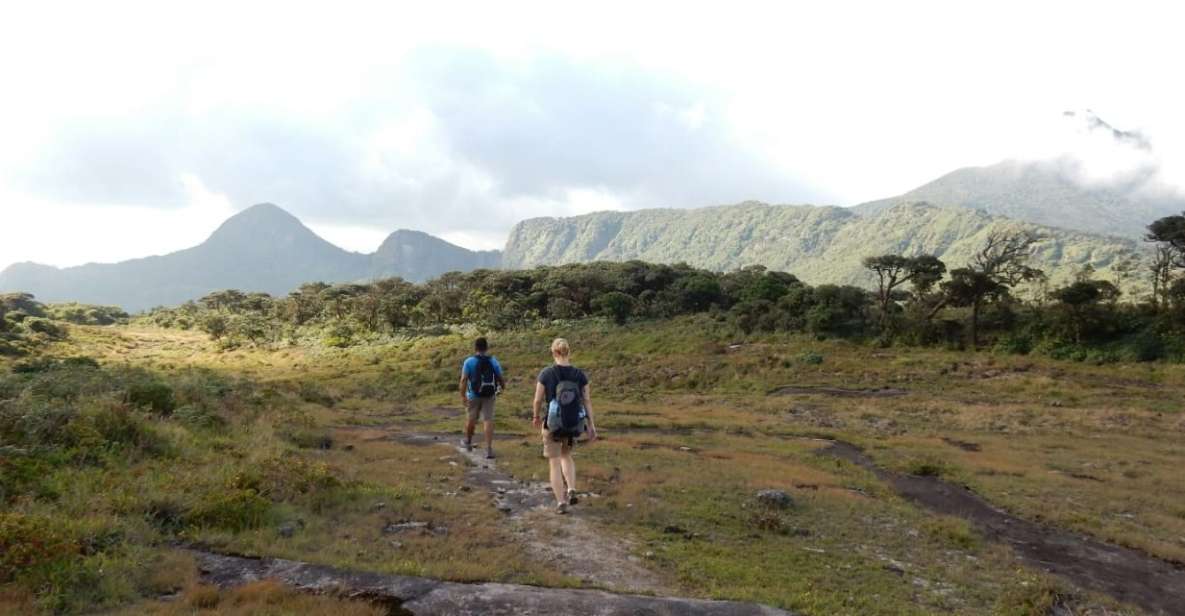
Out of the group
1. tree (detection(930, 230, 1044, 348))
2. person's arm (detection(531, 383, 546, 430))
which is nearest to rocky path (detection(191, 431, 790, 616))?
person's arm (detection(531, 383, 546, 430))

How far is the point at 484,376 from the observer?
14977 mm

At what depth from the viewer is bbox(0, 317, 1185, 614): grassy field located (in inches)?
298

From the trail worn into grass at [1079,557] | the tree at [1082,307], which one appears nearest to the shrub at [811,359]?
the tree at [1082,307]

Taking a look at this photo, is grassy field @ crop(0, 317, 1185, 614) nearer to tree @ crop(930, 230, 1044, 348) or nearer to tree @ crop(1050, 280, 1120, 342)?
tree @ crop(1050, 280, 1120, 342)

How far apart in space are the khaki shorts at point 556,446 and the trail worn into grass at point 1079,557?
9007mm

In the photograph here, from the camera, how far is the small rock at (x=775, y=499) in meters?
13.7

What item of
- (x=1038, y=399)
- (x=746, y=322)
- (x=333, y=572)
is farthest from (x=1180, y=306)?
(x=333, y=572)

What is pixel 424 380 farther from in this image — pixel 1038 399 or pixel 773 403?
pixel 1038 399

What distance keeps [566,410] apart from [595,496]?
3.54m

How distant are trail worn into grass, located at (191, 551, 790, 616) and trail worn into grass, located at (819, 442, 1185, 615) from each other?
8.29 m

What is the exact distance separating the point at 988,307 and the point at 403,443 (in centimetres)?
5921

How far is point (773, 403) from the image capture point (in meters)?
41.5

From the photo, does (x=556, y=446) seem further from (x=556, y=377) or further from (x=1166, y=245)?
(x=1166, y=245)

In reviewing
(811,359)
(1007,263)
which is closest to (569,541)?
(811,359)
